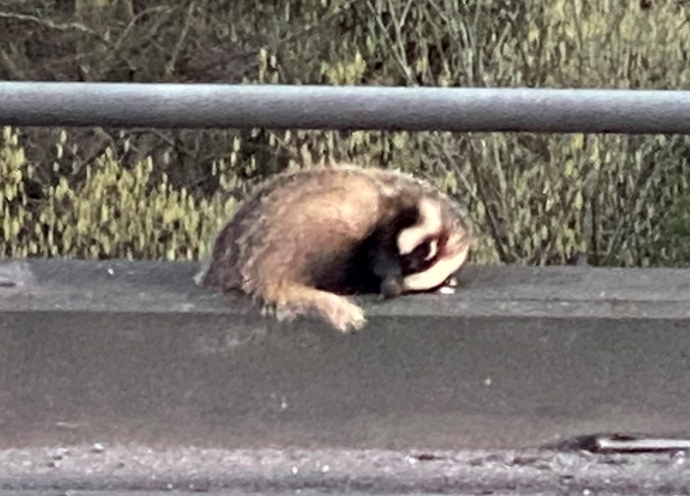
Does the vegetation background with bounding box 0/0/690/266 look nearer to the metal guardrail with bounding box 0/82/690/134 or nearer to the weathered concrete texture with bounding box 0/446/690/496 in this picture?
the weathered concrete texture with bounding box 0/446/690/496

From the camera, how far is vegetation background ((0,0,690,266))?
6484 mm

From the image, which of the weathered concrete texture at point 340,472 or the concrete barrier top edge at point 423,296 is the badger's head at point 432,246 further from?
the weathered concrete texture at point 340,472

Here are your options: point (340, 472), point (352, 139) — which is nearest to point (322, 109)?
point (340, 472)

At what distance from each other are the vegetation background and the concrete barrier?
93.9 inches

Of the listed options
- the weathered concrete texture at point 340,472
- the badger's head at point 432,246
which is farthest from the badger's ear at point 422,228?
the weathered concrete texture at point 340,472

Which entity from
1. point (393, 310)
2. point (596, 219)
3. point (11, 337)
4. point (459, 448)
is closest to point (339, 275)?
point (393, 310)

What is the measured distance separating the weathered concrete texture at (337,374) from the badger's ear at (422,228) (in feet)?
1.06

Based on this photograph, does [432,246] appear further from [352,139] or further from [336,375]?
[352,139]

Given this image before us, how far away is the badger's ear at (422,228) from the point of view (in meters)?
4.32

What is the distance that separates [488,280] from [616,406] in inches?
22.5

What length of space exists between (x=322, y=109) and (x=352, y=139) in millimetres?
3144

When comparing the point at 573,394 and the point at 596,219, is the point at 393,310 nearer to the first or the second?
the point at 573,394

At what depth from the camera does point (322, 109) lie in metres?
3.58

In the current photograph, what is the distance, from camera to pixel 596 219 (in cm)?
661
